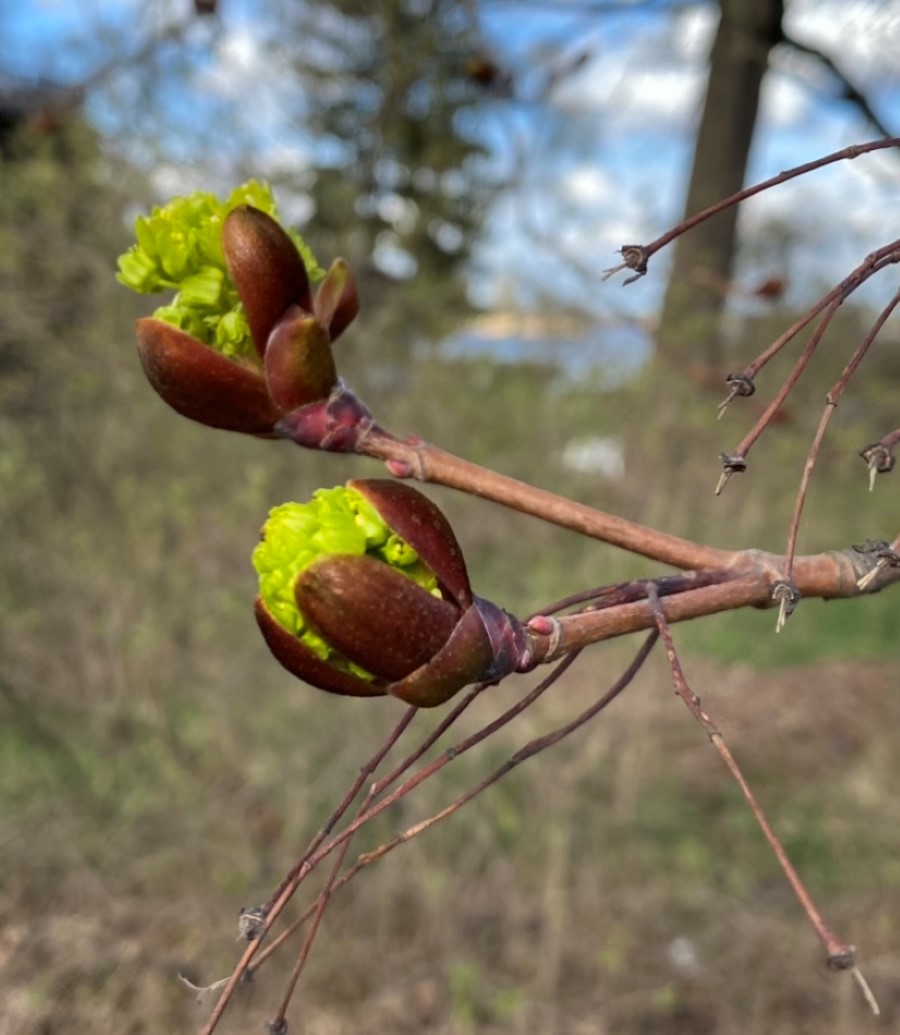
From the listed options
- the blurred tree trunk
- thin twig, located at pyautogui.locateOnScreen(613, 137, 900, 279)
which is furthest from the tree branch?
thin twig, located at pyautogui.locateOnScreen(613, 137, 900, 279)

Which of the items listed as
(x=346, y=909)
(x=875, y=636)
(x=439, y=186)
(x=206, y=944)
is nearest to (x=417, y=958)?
(x=346, y=909)

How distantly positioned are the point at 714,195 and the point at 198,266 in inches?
157

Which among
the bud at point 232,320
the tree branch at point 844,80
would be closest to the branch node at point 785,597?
the bud at point 232,320

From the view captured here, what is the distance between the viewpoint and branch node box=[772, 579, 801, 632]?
52cm

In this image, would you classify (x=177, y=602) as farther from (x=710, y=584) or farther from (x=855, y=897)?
(x=710, y=584)

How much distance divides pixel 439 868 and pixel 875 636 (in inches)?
155

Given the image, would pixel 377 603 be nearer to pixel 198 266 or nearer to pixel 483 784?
pixel 483 784

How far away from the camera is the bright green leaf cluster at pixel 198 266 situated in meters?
0.64

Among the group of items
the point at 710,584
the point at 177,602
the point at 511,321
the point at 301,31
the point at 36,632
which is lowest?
the point at 710,584

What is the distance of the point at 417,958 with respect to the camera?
9.24ft

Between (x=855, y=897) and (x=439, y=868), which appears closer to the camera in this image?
(x=439, y=868)

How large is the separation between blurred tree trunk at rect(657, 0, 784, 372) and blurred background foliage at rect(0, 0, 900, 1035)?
212mm

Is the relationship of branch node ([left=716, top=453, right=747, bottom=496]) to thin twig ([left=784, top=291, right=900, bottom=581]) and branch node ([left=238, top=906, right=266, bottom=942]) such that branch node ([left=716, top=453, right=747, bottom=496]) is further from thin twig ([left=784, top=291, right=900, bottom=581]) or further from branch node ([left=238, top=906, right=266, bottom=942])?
branch node ([left=238, top=906, right=266, bottom=942])

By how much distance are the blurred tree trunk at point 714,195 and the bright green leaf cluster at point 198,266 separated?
8.72 feet
